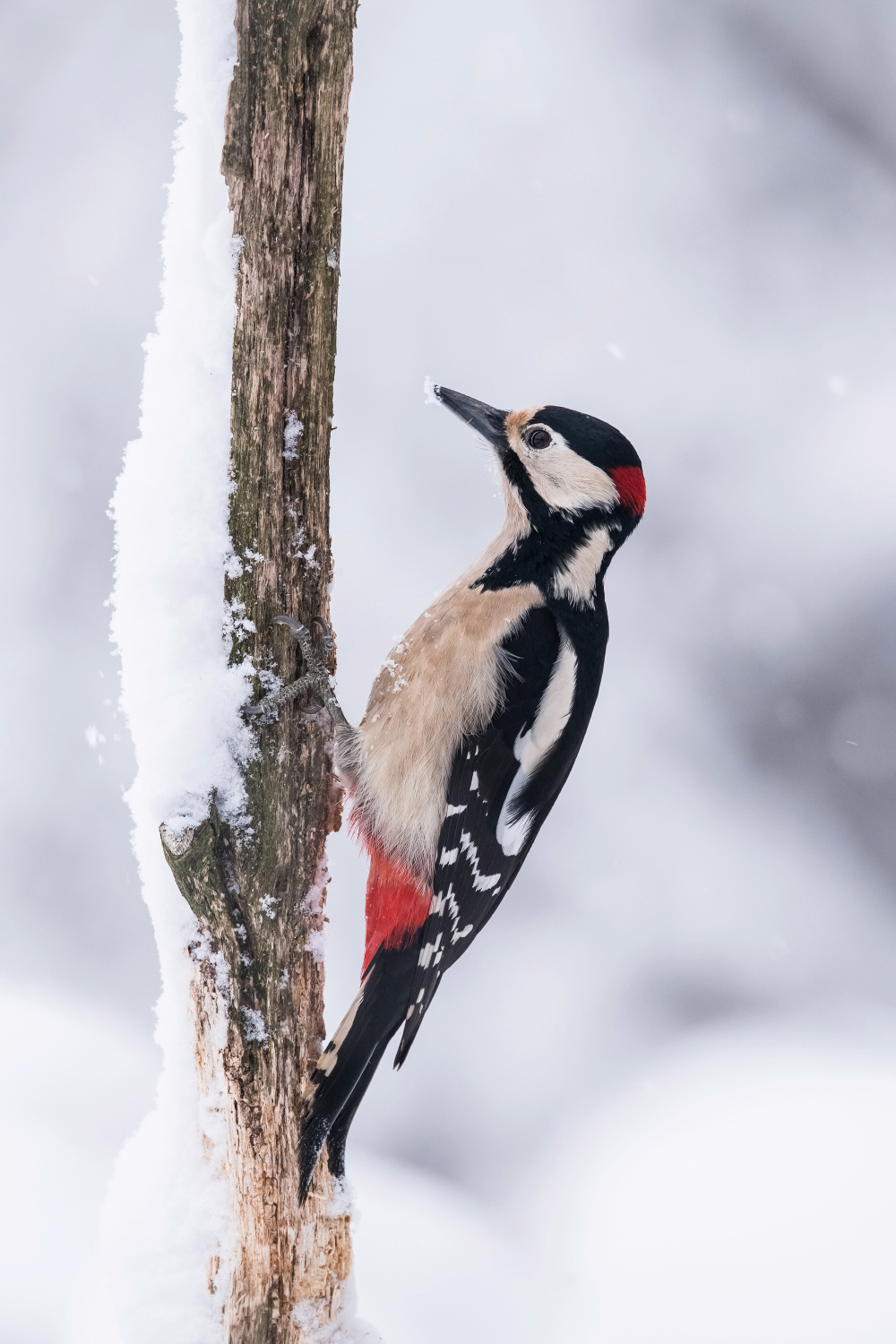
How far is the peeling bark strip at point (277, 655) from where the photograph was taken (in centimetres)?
136

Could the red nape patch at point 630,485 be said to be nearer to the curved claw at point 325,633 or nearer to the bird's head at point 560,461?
the bird's head at point 560,461

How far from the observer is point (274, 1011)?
149cm

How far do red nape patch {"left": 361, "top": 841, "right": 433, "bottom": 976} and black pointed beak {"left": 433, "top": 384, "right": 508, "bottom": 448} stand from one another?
0.84m

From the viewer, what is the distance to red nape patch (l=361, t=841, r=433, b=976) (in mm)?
1651

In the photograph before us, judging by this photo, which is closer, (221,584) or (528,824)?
(221,584)

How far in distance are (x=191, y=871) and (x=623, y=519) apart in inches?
41.8

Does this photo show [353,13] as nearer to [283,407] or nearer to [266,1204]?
[283,407]

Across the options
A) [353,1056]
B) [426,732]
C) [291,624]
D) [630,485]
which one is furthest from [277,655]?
[630,485]

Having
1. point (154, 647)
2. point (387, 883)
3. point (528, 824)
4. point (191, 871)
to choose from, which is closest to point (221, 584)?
point (154, 647)

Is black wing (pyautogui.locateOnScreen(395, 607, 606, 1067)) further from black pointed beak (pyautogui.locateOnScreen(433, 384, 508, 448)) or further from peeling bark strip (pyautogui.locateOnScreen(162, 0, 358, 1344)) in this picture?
black pointed beak (pyautogui.locateOnScreen(433, 384, 508, 448))

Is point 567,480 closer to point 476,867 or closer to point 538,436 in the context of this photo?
point 538,436

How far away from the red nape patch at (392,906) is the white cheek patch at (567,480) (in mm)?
751

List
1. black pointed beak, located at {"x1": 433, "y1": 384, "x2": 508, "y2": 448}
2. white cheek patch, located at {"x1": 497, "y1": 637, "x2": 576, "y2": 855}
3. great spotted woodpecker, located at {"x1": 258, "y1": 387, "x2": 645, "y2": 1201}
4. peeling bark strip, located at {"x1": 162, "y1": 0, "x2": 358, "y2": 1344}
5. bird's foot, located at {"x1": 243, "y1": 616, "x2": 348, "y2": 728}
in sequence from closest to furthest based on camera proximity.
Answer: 1. peeling bark strip, located at {"x1": 162, "y1": 0, "x2": 358, "y2": 1344}
2. bird's foot, located at {"x1": 243, "y1": 616, "x2": 348, "y2": 728}
3. great spotted woodpecker, located at {"x1": 258, "y1": 387, "x2": 645, "y2": 1201}
4. white cheek patch, located at {"x1": 497, "y1": 637, "x2": 576, "y2": 855}
5. black pointed beak, located at {"x1": 433, "y1": 384, "x2": 508, "y2": 448}

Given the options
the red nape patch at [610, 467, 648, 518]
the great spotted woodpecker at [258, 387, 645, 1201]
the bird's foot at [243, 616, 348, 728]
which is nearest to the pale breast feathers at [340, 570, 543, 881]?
the great spotted woodpecker at [258, 387, 645, 1201]
